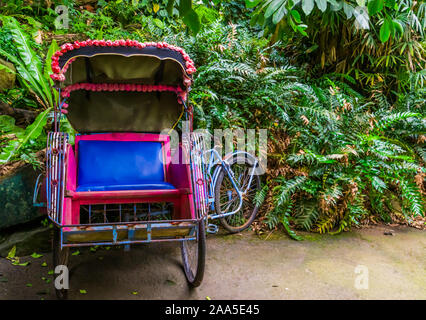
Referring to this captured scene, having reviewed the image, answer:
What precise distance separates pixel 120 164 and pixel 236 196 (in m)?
1.32

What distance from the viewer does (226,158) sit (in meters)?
3.47

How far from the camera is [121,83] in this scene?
9.41 ft

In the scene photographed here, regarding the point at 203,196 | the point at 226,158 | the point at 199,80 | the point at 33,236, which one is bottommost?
the point at 33,236

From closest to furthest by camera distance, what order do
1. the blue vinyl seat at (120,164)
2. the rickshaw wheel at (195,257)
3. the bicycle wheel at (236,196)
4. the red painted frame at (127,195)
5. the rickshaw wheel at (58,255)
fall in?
1. the rickshaw wheel at (58,255)
2. the rickshaw wheel at (195,257)
3. the red painted frame at (127,195)
4. the blue vinyl seat at (120,164)
5. the bicycle wheel at (236,196)

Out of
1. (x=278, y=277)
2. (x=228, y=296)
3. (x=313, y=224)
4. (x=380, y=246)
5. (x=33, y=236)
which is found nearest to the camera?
(x=228, y=296)

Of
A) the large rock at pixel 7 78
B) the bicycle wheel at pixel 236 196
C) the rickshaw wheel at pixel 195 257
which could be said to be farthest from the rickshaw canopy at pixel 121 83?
the large rock at pixel 7 78

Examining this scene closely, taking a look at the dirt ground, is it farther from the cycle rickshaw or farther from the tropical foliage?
the tropical foliage

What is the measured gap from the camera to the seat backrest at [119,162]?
277cm

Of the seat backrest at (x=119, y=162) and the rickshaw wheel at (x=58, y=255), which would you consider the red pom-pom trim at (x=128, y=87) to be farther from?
the rickshaw wheel at (x=58, y=255)

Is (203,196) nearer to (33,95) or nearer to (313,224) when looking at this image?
(313,224)

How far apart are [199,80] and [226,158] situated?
3.39 ft

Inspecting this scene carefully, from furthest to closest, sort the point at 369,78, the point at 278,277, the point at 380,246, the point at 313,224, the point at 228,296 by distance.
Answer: the point at 369,78 → the point at 313,224 → the point at 380,246 → the point at 278,277 → the point at 228,296

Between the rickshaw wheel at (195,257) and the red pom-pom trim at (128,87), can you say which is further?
the red pom-pom trim at (128,87)
